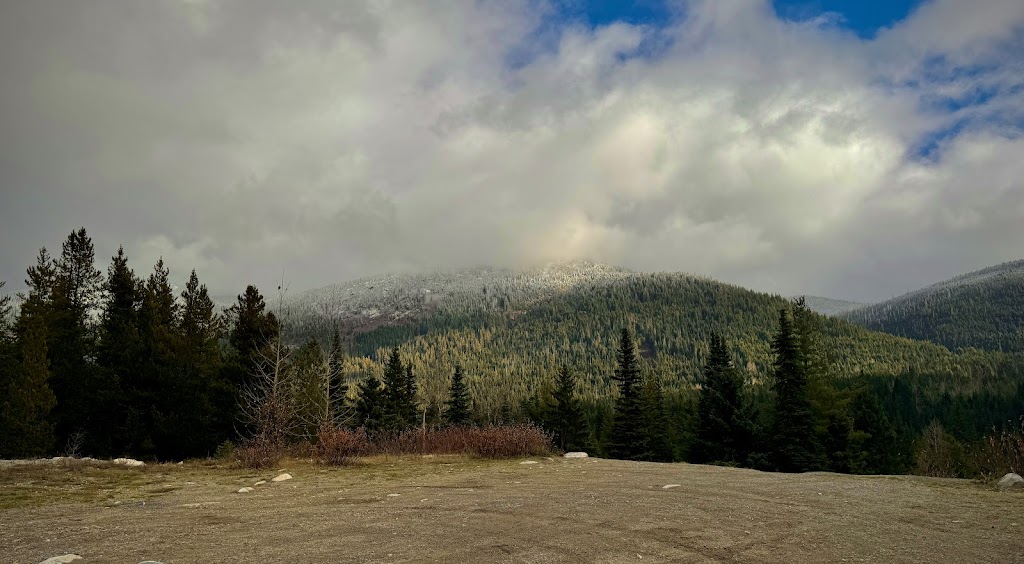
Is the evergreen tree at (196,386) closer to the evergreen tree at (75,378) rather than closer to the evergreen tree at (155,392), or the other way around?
the evergreen tree at (155,392)

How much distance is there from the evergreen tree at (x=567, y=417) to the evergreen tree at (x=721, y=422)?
2019 cm

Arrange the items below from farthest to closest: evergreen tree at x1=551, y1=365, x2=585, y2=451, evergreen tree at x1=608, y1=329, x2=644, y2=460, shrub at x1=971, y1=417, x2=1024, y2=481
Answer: evergreen tree at x1=551, y1=365, x2=585, y2=451
evergreen tree at x1=608, y1=329, x2=644, y2=460
shrub at x1=971, y1=417, x2=1024, y2=481

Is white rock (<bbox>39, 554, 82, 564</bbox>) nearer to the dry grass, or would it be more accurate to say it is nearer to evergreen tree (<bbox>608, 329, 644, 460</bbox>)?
the dry grass

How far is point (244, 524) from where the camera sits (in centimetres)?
1005

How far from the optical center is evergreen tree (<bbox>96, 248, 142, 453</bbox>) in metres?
34.5

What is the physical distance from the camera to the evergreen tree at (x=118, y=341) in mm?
34500

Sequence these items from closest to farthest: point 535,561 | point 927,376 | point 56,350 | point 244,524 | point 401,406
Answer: point 535,561
point 244,524
point 56,350
point 401,406
point 927,376

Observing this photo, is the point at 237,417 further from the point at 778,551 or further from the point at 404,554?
the point at 778,551

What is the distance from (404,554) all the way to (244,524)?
402cm

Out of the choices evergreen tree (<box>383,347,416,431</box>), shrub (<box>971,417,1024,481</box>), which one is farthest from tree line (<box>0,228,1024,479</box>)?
shrub (<box>971,417,1024,481</box>)

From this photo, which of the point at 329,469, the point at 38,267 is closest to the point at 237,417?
the point at 38,267

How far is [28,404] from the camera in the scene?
29.6m

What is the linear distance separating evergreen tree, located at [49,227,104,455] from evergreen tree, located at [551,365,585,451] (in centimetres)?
4443

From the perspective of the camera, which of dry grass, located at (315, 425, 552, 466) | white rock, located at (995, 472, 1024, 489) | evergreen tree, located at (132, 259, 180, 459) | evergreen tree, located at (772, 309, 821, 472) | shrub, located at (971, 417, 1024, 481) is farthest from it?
evergreen tree, located at (772, 309, 821, 472)
